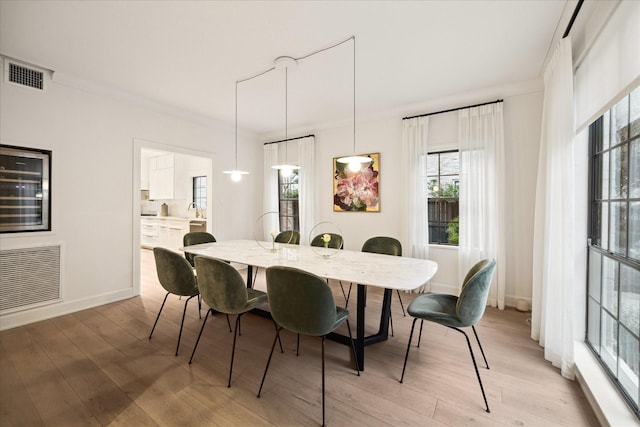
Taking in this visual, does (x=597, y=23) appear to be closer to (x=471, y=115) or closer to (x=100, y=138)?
(x=471, y=115)

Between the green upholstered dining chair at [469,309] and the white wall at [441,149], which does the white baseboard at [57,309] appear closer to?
the white wall at [441,149]

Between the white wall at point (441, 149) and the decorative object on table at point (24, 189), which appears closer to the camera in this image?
the decorative object on table at point (24, 189)

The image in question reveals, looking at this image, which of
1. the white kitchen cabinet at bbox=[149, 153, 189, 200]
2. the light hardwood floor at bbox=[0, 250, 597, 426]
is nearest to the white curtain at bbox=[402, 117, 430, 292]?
the light hardwood floor at bbox=[0, 250, 597, 426]

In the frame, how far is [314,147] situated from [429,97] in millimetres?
2132

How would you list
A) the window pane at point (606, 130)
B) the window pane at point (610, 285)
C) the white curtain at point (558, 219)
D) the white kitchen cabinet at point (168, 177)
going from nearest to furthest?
the window pane at point (610, 285)
the window pane at point (606, 130)
the white curtain at point (558, 219)
the white kitchen cabinet at point (168, 177)

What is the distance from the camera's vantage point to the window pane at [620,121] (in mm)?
1794

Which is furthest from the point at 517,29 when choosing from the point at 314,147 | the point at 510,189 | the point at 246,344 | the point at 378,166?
the point at 246,344

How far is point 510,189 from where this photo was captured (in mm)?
3586

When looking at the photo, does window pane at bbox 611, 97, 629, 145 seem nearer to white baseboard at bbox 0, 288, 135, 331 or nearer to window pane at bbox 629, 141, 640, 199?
window pane at bbox 629, 141, 640, 199

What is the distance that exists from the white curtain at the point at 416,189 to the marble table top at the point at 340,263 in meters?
1.53

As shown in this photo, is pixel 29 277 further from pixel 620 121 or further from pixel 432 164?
pixel 620 121

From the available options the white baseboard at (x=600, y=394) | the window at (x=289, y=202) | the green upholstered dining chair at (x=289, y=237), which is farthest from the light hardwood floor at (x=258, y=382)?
the window at (x=289, y=202)

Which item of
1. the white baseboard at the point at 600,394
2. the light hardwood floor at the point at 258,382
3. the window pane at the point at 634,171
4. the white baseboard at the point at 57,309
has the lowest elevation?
the light hardwood floor at the point at 258,382

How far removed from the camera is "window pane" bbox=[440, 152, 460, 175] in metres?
4.00
